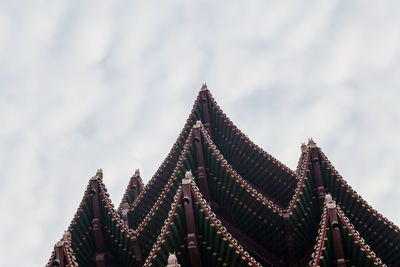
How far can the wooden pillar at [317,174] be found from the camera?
22.6 m

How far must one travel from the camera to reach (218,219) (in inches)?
905

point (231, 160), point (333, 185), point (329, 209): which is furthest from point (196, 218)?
point (231, 160)

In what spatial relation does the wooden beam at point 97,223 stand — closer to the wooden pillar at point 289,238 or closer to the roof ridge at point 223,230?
the roof ridge at point 223,230

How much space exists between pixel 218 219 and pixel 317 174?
3700mm

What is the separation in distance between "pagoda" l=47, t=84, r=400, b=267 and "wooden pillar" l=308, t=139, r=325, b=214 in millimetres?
35

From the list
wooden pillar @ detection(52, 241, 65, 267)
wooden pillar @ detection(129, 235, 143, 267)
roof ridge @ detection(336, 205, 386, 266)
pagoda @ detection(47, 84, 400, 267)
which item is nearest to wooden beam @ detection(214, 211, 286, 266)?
pagoda @ detection(47, 84, 400, 267)

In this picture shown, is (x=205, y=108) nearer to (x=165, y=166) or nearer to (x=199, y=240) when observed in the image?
(x=165, y=166)

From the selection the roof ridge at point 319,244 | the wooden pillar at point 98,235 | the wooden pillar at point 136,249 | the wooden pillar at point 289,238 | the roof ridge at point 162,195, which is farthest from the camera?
the wooden pillar at point 98,235

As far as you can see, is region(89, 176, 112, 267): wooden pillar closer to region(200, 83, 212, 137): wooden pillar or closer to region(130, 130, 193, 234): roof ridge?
region(130, 130, 193, 234): roof ridge

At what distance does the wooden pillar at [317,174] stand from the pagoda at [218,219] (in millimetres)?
35

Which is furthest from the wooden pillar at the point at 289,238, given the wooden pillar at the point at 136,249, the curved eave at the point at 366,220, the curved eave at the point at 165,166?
the curved eave at the point at 165,166

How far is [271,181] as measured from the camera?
85.0ft

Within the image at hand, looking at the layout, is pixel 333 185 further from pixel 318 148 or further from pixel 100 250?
pixel 100 250

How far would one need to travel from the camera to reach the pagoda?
19.0 metres
